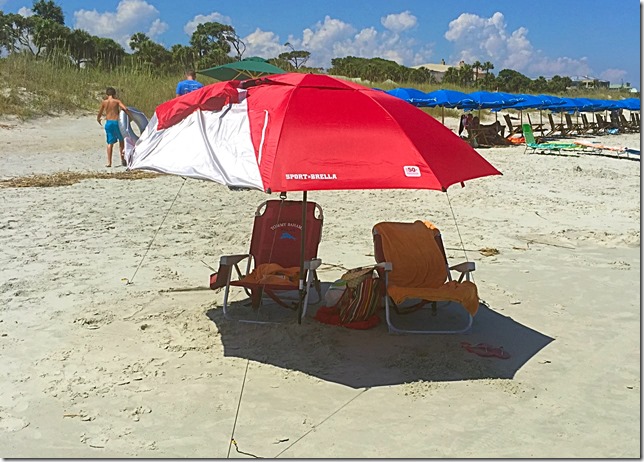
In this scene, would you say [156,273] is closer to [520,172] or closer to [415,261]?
[415,261]

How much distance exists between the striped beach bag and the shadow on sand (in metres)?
0.13

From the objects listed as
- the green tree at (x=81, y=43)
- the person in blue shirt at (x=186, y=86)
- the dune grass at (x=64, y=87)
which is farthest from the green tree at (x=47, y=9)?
the person in blue shirt at (x=186, y=86)

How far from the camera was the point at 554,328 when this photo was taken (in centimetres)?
570

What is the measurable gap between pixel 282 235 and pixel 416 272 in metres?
1.24

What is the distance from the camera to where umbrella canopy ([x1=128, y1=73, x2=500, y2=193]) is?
4.34m

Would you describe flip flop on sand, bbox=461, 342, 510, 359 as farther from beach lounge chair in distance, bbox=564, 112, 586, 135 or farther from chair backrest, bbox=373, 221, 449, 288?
beach lounge chair in distance, bbox=564, 112, 586, 135

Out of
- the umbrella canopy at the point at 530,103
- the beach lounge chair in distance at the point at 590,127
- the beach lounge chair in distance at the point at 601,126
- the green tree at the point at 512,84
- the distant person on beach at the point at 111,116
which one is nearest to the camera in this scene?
the distant person on beach at the point at 111,116

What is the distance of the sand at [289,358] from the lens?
12.6 ft

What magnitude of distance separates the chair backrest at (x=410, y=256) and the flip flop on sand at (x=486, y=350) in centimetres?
62

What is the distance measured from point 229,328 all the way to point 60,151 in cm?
1280

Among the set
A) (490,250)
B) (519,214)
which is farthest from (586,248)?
(519,214)

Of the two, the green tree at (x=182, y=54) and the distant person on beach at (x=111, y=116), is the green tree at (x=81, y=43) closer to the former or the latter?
the green tree at (x=182, y=54)

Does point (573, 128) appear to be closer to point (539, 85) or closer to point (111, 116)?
point (111, 116)

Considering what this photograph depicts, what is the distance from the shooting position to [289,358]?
16.1 feet
